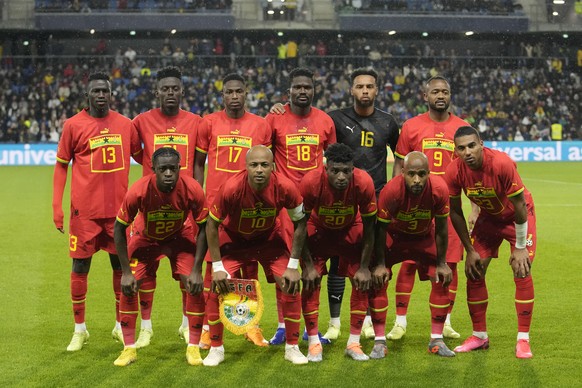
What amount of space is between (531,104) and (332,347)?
34.6m

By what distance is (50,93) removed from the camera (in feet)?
128

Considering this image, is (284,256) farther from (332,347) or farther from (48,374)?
(48,374)

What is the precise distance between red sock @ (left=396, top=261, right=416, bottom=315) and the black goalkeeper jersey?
774mm

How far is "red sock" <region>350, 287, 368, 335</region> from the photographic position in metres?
7.53

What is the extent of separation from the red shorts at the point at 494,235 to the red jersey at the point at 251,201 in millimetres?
1692

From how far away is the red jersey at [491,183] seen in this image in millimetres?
7281

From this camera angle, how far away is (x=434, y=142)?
8297 millimetres

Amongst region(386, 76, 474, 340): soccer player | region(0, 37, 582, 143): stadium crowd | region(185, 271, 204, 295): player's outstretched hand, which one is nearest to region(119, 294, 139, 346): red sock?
region(185, 271, 204, 295): player's outstretched hand

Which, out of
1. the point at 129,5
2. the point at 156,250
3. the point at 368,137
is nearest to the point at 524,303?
the point at 368,137

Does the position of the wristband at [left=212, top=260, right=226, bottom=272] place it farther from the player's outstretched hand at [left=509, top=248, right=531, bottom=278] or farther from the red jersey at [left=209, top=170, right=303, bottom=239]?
the player's outstretched hand at [left=509, top=248, right=531, bottom=278]

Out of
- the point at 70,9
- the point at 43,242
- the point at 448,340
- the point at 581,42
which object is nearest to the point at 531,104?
the point at 581,42

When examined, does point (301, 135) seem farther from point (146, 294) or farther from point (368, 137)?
point (146, 294)

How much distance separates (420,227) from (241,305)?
64.7 inches

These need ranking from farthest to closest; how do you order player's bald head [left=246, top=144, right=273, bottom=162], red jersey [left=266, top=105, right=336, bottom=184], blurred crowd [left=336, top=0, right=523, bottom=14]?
blurred crowd [left=336, top=0, right=523, bottom=14] < red jersey [left=266, top=105, right=336, bottom=184] < player's bald head [left=246, top=144, right=273, bottom=162]
